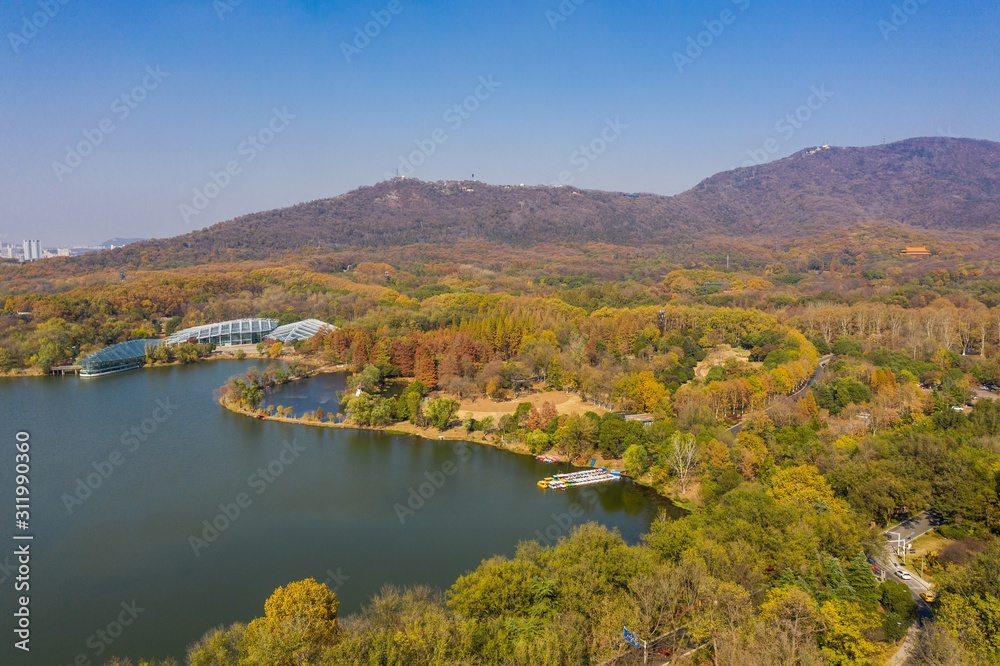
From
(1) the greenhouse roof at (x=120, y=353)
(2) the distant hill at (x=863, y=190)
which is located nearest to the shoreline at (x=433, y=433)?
(1) the greenhouse roof at (x=120, y=353)

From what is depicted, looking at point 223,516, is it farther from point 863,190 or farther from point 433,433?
point 863,190

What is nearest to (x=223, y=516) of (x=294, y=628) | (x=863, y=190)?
(x=294, y=628)

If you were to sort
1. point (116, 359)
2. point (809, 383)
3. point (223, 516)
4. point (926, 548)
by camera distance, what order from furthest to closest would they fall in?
point (116, 359) < point (809, 383) < point (223, 516) < point (926, 548)

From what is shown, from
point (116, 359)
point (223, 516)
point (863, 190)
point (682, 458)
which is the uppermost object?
point (863, 190)

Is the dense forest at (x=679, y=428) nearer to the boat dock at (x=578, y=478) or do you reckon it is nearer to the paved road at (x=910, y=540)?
the paved road at (x=910, y=540)

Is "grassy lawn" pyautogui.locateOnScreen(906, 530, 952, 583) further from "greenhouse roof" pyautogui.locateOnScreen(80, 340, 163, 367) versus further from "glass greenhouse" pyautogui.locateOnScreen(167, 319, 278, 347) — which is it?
"glass greenhouse" pyautogui.locateOnScreen(167, 319, 278, 347)

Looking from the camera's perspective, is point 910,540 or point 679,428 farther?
point 679,428
